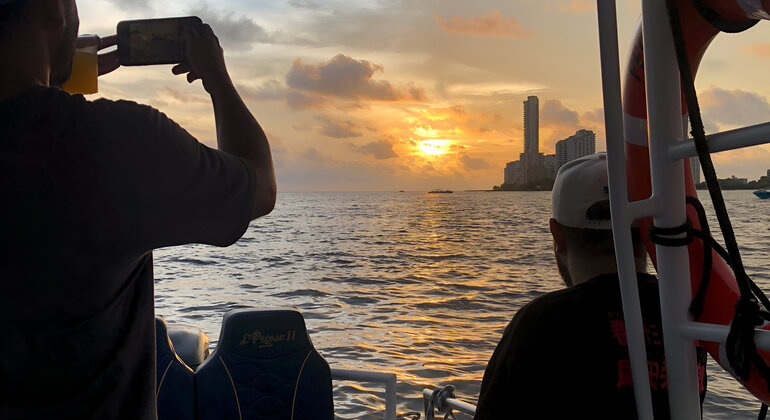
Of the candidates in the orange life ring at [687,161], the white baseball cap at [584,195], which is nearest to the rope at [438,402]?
the white baseball cap at [584,195]

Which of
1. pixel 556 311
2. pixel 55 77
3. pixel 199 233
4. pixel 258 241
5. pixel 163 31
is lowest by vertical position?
pixel 258 241

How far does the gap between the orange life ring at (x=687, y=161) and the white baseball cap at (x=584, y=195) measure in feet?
0.58

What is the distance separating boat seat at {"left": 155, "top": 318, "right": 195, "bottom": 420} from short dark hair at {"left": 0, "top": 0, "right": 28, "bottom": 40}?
2152 millimetres

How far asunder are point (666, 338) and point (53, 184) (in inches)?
48.2

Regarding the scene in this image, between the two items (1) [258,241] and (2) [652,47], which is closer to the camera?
(2) [652,47]

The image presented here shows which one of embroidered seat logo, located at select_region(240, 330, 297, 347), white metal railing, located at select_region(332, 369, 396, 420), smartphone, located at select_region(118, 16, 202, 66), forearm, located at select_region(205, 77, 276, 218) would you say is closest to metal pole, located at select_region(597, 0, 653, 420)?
forearm, located at select_region(205, 77, 276, 218)

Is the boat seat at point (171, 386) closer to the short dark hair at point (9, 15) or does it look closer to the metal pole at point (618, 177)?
the short dark hair at point (9, 15)

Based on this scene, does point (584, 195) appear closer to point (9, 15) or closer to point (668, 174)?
point (668, 174)

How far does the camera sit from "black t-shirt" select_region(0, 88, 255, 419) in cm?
99

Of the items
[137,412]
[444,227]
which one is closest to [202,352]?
[137,412]

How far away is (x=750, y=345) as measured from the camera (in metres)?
1.11

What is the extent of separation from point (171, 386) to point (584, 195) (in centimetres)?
224

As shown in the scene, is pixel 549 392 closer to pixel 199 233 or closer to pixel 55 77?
pixel 199 233

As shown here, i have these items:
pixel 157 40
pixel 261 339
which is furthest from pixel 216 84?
pixel 261 339
